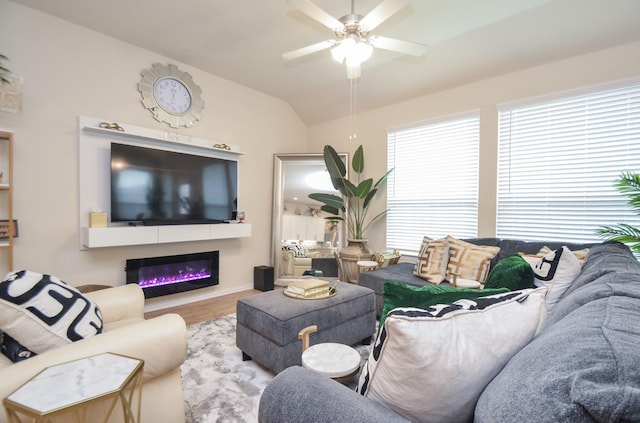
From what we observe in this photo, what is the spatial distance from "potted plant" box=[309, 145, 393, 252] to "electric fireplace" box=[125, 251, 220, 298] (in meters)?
1.67

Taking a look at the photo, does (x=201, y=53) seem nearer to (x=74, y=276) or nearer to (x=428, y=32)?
(x=428, y=32)

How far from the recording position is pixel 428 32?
2.74m

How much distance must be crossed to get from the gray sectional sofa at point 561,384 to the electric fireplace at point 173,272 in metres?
2.86

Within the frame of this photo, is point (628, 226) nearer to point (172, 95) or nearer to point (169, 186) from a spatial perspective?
point (169, 186)

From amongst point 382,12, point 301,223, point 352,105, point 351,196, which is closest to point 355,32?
point 382,12

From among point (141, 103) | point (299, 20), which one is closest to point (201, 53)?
point (141, 103)

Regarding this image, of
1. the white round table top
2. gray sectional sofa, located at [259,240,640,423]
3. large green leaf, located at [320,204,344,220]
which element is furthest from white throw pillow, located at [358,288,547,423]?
large green leaf, located at [320,204,344,220]

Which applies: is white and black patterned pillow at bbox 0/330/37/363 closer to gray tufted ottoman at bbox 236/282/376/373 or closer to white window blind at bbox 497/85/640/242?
gray tufted ottoman at bbox 236/282/376/373

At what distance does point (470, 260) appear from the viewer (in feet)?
8.69

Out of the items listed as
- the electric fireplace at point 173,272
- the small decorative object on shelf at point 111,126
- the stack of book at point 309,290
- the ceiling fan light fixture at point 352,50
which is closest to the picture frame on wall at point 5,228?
the electric fireplace at point 173,272

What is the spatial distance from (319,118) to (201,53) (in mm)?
1978

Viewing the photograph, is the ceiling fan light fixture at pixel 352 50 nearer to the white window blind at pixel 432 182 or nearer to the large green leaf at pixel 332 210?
the white window blind at pixel 432 182

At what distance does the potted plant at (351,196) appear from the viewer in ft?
12.9

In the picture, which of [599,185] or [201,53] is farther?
[201,53]
